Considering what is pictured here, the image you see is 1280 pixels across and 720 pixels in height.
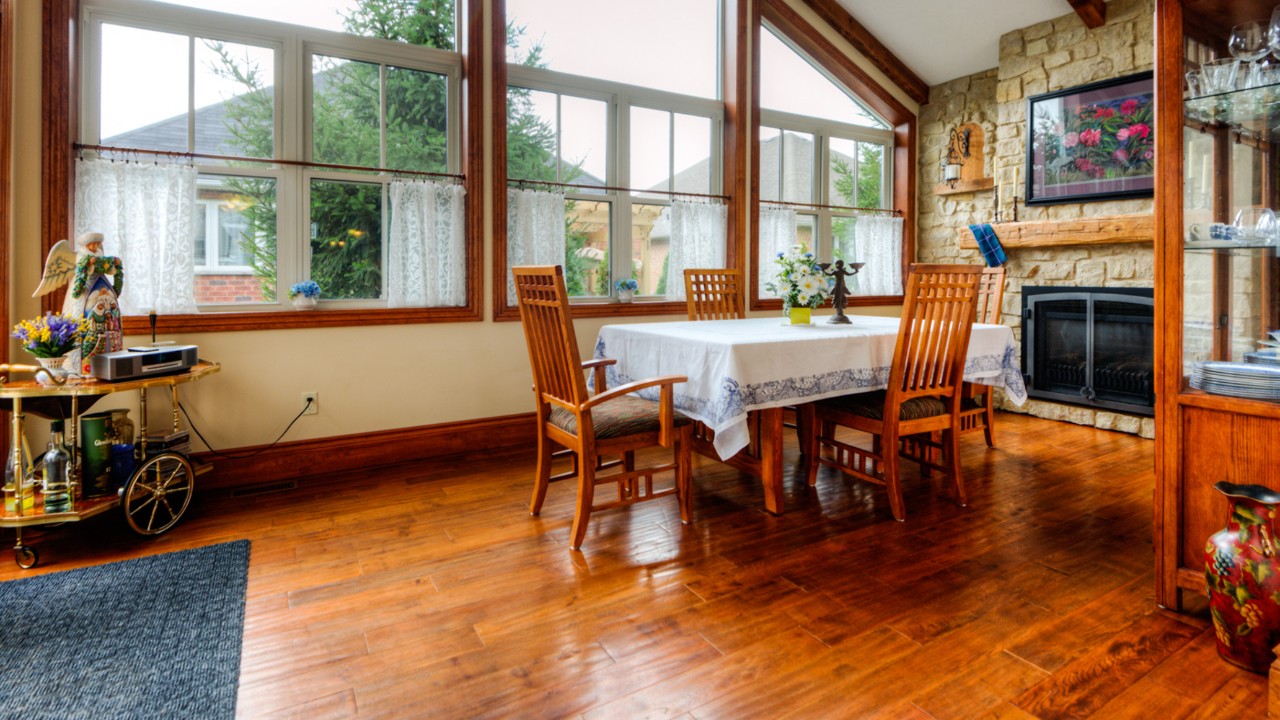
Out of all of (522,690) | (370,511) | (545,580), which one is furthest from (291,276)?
(522,690)

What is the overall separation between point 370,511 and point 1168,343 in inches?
116

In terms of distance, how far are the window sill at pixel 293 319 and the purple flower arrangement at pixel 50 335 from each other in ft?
2.17

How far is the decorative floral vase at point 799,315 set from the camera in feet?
10.9

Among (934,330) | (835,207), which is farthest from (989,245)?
(934,330)

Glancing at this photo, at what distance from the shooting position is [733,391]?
244 cm

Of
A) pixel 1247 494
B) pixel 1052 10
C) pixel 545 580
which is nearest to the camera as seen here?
pixel 1247 494

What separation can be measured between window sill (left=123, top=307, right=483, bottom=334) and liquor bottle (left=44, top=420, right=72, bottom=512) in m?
0.80

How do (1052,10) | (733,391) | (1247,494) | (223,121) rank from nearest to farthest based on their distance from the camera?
(1247,494), (733,391), (223,121), (1052,10)

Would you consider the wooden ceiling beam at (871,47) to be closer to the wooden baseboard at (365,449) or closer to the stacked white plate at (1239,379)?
the wooden baseboard at (365,449)

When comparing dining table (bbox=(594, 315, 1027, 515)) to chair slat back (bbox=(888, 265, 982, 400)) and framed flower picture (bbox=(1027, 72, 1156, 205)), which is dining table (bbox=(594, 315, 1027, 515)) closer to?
chair slat back (bbox=(888, 265, 982, 400))

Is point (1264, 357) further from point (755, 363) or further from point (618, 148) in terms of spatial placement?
point (618, 148)

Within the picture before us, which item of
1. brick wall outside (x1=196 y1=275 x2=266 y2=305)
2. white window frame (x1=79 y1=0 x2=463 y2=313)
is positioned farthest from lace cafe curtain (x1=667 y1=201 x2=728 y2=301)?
brick wall outside (x1=196 y1=275 x2=266 y2=305)

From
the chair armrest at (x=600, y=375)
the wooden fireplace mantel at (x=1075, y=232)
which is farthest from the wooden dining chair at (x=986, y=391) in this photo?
the chair armrest at (x=600, y=375)

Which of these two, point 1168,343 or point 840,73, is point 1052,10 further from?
point 1168,343
